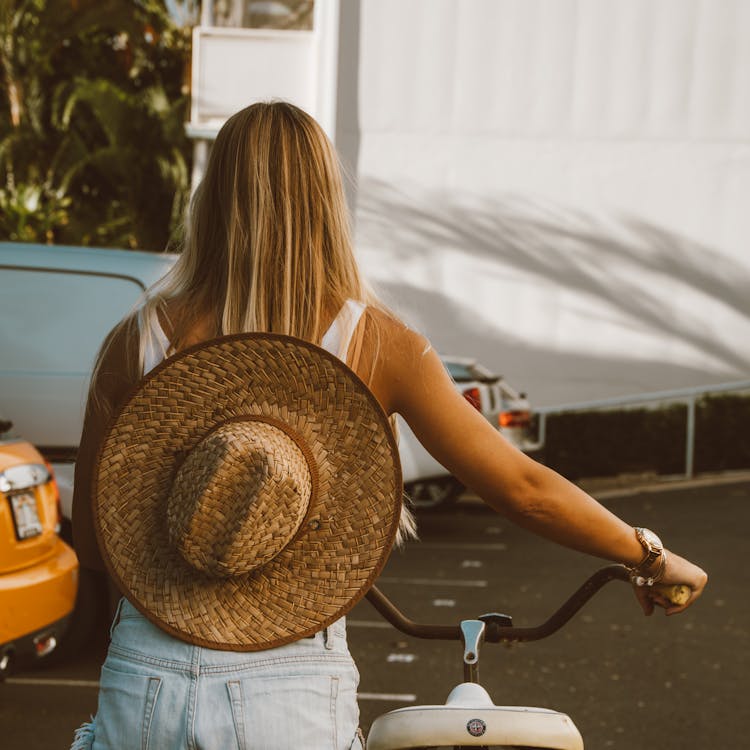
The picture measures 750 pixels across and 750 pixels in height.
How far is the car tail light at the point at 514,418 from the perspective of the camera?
11562 millimetres

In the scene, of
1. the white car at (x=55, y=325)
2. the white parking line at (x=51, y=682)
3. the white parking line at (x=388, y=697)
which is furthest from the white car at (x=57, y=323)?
the white parking line at (x=388, y=697)

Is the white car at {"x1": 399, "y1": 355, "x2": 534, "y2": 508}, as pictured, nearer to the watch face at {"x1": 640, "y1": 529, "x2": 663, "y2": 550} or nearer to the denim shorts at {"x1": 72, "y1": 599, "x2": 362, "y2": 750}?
the watch face at {"x1": 640, "y1": 529, "x2": 663, "y2": 550}

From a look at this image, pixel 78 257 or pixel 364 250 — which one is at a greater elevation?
pixel 78 257

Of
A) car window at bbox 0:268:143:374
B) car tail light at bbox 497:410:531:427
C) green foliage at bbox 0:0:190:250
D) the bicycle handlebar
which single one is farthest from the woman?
green foliage at bbox 0:0:190:250

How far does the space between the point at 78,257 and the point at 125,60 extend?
1948 centimetres

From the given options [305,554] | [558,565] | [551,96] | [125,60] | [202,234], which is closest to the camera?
[305,554]

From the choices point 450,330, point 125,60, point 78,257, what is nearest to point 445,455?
point 78,257

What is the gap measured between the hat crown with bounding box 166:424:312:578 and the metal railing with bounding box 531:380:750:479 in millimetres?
13257

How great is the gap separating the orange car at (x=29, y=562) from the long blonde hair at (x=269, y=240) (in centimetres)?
305

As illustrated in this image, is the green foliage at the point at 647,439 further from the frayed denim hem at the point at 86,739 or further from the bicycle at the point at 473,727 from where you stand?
the frayed denim hem at the point at 86,739

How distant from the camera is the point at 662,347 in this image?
15625mm

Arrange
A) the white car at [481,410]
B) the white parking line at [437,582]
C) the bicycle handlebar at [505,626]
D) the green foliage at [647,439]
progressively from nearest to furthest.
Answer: the bicycle handlebar at [505,626]
the white parking line at [437,582]
the white car at [481,410]
the green foliage at [647,439]

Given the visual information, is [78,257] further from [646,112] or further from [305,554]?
[646,112]

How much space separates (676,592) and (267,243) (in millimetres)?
861
